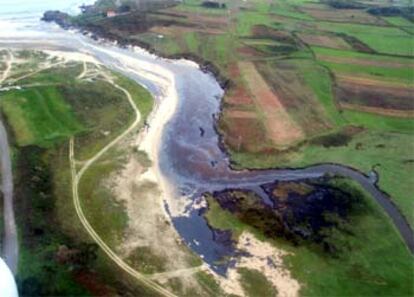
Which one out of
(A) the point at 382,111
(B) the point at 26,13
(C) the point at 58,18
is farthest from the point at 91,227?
(B) the point at 26,13

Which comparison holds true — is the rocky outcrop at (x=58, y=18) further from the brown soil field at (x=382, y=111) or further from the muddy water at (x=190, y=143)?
the brown soil field at (x=382, y=111)

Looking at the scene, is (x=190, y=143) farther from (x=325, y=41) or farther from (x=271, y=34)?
(x=325, y=41)

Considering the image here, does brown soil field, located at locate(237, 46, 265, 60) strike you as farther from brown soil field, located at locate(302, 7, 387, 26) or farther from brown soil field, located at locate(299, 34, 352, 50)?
brown soil field, located at locate(302, 7, 387, 26)

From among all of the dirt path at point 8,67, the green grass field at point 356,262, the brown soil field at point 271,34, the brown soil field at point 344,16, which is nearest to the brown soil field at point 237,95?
the brown soil field at point 271,34

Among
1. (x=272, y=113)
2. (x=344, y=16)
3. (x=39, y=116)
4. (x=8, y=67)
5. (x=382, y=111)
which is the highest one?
(x=344, y=16)

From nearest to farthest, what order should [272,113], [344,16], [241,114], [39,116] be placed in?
1. [39,116]
2. [241,114]
3. [272,113]
4. [344,16]

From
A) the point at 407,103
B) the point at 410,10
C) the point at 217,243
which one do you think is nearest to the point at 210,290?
the point at 217,243
